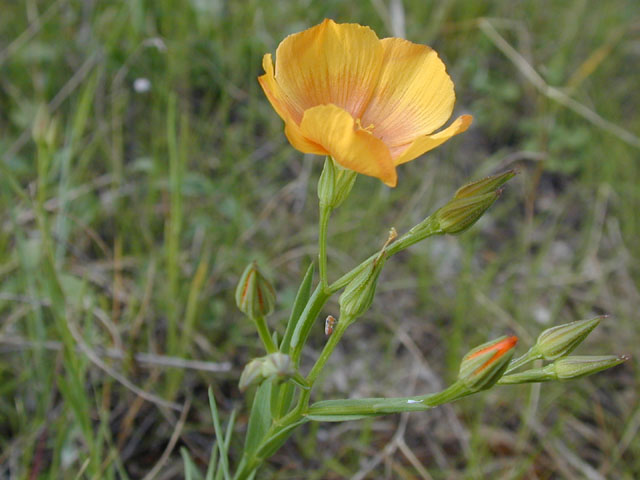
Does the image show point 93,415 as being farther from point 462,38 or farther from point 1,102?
point 462,38

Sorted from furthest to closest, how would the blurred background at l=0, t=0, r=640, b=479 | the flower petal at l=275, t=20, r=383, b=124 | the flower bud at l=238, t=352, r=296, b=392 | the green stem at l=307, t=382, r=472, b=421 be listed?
the blurred background at l=0, t=0, r=640, b=479 → the flower petal at l=275, t=20, r=383, b=124 → the green stem at l=307, t=382, r=472, b=421 → the flower bud at l=238, t=352, r=296, b=392

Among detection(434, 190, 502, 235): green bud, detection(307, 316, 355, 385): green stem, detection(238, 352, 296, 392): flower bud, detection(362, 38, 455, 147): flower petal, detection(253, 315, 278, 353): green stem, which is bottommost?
detection(307, 316, 355, 385): green stem

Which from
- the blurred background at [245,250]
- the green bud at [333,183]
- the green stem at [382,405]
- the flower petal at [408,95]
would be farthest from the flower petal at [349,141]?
the blurred background at [245,250]

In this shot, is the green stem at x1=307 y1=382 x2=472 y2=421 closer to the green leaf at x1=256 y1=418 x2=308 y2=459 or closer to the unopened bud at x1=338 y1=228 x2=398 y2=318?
the green leaf at x1=256 y1=418 x2=308 y2=459

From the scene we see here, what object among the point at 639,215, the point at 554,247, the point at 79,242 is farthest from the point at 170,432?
the point at 639,215

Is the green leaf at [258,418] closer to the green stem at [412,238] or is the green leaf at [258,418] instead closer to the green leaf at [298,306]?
the green leaf at [298,306]

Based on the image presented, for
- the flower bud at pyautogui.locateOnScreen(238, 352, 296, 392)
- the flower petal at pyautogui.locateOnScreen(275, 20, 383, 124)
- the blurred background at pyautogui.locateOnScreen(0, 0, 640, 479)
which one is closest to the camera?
the flower bud at pyautogui.locateOnScreen(238, 352, 296, 392)

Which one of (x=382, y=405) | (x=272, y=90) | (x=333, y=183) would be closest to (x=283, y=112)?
(x=272, y=90)

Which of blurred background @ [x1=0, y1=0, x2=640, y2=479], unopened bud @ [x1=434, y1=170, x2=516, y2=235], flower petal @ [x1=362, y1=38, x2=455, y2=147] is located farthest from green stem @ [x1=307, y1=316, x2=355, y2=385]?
blurred background @ [x1=0, y1=0, x2=640, y2=479]
